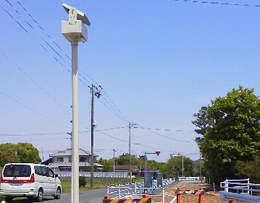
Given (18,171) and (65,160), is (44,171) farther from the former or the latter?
(65,160)

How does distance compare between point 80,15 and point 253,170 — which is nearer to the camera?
point 80,15

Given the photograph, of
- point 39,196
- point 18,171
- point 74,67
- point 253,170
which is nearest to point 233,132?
point 253,170

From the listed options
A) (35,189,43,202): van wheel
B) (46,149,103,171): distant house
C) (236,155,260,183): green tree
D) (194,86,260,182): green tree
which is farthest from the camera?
(46,149,103,171): distant house

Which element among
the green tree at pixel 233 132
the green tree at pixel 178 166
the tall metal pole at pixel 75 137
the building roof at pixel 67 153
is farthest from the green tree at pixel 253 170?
the green tree at pixel 178 166

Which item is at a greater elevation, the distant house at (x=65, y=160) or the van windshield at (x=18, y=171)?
the van windshield at (x=18, y=171)

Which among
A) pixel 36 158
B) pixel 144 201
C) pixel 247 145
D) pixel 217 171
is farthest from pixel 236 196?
pixel 36 158

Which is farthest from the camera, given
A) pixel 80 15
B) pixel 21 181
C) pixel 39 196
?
pixel 39 196

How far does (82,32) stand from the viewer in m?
7.01

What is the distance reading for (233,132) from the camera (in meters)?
34.8

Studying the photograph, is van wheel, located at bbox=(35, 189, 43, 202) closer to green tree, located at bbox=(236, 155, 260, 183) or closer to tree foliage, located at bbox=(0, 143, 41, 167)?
green tree, located at bbox=(236, 155, 260, 183)

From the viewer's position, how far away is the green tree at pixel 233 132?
3381 centimetres

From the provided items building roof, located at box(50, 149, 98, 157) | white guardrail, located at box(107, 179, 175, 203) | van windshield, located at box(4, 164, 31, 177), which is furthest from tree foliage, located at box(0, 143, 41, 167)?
van windshield, located at box(4, 164, 31, 177)

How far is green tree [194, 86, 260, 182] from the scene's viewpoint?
111 ft

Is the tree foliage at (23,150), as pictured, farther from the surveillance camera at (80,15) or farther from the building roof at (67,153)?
the surveillance camera at (80,15)
